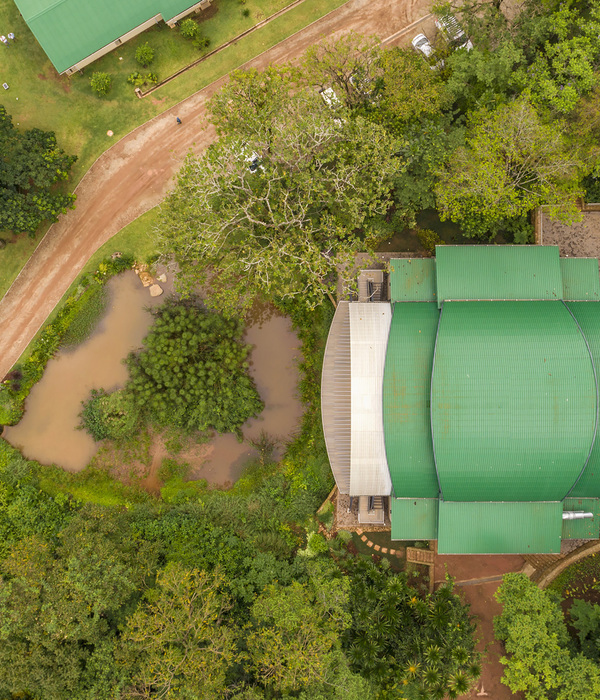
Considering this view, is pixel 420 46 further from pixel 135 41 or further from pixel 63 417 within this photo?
pixel 63 417

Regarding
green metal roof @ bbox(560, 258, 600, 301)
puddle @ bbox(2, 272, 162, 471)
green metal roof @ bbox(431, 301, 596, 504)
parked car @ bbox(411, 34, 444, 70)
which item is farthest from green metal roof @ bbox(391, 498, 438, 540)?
parked car @ bbox(411, 34, 444, 70)

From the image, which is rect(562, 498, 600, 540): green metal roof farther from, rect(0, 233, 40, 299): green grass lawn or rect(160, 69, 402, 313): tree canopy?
rect(0, 233, 40, 299): green grass lawn

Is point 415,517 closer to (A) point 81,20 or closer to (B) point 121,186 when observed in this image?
(B) point 121,186

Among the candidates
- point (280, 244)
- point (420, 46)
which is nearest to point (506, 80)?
point (420, 46)

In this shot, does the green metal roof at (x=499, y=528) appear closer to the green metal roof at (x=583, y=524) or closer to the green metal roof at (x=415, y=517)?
the green metal roof at (x=415, y=517)

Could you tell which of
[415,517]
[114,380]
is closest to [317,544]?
[415,517]

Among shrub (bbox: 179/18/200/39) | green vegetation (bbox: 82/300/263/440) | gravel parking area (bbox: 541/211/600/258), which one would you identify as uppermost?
shrub (bbox: 179/18/200/39)
